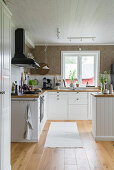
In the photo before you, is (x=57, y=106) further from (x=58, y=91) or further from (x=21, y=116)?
(x=21, y=116)

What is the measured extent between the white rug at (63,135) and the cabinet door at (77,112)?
1.50 feet

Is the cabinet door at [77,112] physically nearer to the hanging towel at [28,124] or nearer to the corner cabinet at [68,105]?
the corner cabinet at [68,105]

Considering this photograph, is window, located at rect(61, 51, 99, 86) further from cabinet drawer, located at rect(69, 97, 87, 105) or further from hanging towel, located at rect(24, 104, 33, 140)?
hanging towel, located at rect(24, 104, 33, 140)

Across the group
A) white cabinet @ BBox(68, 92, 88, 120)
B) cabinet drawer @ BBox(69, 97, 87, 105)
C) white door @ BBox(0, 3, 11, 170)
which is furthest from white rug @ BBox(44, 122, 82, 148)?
white door @ BBox(0, 3, 11, 170)

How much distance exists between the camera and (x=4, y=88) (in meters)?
1.89

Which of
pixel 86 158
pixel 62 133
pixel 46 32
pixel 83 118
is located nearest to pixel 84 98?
pixel 83 118

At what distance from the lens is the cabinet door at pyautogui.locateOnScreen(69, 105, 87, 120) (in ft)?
17.2

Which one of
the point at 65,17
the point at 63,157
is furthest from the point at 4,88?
the point at 65,17

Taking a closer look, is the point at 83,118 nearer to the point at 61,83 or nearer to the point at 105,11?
the point at 61,83

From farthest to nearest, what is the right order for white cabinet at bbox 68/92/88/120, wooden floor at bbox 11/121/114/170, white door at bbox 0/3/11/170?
white cabinet at bbox 68/92/88/120 → wooden floor at bbox 11/121/114/170 → white door at bbox 0/3/11/170

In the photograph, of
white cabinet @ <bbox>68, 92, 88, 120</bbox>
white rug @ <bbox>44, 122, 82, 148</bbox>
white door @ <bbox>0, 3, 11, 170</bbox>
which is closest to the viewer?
white door @ <bbox>0, 3, 11, 170</bbox>

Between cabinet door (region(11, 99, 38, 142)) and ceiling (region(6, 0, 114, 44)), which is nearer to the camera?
ceiling (region(6, 0, 114, 44))

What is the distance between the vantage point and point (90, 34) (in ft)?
15.1

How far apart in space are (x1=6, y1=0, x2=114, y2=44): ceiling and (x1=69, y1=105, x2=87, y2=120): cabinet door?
7.21 feet
